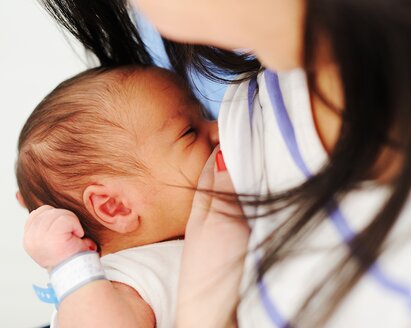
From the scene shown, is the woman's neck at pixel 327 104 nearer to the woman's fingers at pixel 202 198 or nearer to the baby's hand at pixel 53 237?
the woman's fingers at pixel 202 198

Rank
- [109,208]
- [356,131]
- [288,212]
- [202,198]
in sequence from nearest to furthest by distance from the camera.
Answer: [356,131] < [288,212] < [202,198] < [109,208]

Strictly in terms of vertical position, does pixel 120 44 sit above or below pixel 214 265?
above

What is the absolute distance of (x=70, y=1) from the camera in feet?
2.97

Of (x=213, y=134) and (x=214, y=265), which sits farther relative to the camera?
(x=213, y=134)

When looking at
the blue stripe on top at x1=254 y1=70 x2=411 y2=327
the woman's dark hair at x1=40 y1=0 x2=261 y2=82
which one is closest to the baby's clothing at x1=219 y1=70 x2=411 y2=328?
the blue stripe on top at x1=254 y1=70 x2=411 y2=327

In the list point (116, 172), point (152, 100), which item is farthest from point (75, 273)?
point (152, 100)

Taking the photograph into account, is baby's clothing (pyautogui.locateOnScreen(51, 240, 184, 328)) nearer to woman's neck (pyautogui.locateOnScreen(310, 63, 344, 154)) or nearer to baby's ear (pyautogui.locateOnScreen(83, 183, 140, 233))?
baby's ear (pyautogui.locateOnScreen(83, 183, 140, 233))

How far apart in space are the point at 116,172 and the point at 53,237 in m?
A: 0.13

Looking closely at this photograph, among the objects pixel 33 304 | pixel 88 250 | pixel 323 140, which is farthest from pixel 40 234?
pixel 33 304

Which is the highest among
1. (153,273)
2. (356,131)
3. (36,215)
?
(356,131)

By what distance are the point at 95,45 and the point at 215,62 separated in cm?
21

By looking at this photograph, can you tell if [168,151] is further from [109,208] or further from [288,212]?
[288,212]

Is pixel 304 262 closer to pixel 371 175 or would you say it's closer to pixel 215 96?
pixel 371 175

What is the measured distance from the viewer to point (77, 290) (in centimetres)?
81
